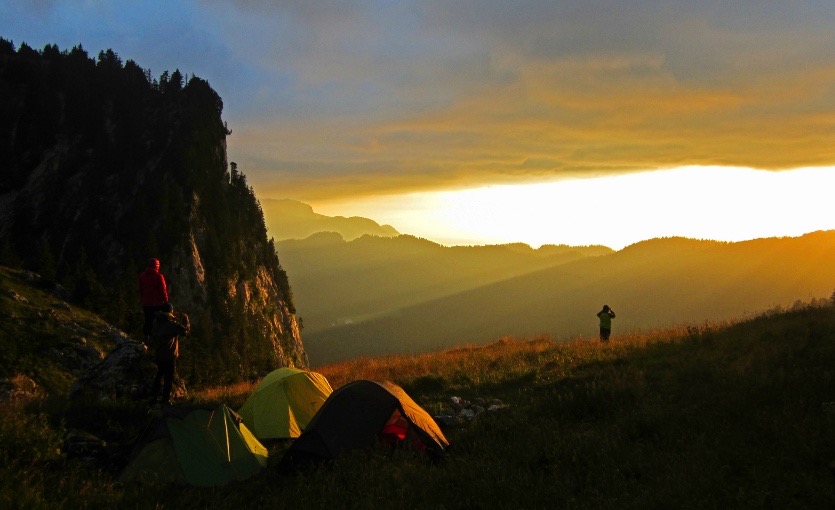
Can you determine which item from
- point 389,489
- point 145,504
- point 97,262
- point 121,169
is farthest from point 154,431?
point 121,169

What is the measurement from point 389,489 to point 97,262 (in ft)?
203

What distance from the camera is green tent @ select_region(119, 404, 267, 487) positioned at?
343 inches

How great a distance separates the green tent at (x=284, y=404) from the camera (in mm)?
11578

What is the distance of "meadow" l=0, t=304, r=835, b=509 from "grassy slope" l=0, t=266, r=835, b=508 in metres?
0.03

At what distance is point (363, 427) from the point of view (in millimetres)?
9352

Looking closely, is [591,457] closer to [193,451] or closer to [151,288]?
[193,451]

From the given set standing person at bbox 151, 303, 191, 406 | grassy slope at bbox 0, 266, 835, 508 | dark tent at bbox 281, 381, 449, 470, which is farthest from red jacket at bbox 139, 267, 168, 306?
dark tent at bbox 281, 381, 449, 470

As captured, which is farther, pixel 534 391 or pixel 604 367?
pixel 604 367

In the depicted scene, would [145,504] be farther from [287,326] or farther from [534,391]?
[287,326]

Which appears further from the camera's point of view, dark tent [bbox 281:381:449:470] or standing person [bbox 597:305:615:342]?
standing person [bbox 597:305:615:342]

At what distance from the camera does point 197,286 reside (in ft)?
230

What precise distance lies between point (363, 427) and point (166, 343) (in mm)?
5811

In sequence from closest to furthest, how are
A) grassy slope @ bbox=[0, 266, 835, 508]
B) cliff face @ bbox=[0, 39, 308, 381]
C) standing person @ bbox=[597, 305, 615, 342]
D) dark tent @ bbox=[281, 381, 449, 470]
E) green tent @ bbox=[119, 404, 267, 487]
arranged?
1. grassy slope @ bbox=[0, 266, 835, 508]
2. green tent @ bbox=[119, 404, 267, 487]
3. dark tent @ bbox=[281, 381, 449, 470]
4. standing person @ bbox=[597, 305, 615, 342]
5. cliff face @ bbox=[0, 39, 308, 381]

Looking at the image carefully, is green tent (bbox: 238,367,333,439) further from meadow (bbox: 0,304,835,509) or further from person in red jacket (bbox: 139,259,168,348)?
person in red jacket (bbox: 139,259,168,348)
